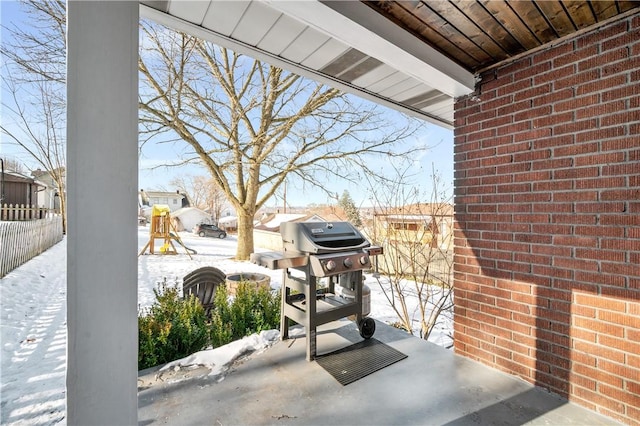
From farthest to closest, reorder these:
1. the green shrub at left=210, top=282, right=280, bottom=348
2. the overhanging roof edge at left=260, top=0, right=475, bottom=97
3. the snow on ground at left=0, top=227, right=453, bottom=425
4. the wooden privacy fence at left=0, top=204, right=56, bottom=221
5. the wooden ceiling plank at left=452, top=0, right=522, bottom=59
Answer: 1. the wooden privacy fence at left=0, top=204, right=56, bottom=221
2. the green shrub at left=210, top=282, right=280, bottom=348
3. the snow on ground at left=0, top=227, right=453, bottom=425
4. the wooden ceiling plank at left=452, top=0, right=522, bottom=59
5. the overhanging roof edge at left=260, top=0, right=475, bottom=97

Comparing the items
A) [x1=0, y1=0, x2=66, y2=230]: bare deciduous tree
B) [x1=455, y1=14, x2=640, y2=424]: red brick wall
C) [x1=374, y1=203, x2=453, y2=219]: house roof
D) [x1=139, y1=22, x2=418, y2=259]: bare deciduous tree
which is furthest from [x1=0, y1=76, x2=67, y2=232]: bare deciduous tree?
[x1=455, y1=14, x2=640, y2=424]: red brick wall

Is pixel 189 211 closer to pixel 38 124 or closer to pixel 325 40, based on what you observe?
pixel 38 124

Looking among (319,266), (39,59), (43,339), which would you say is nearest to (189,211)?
(39,59)

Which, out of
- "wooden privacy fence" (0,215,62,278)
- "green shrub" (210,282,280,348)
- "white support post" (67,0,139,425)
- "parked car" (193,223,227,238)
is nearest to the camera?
"white support post" (67,0,139,425)

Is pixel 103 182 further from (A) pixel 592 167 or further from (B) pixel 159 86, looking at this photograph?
(B) pixel 159 86

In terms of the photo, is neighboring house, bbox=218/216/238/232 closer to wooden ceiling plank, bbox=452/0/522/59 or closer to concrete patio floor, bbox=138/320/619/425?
concrete patio floor, bbox=138/320/619/425

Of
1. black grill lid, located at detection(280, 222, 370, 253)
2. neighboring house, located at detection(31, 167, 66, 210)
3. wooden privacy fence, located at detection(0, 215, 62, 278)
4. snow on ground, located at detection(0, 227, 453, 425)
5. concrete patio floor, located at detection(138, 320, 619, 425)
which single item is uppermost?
neighboring house, located at detection(31, 167, 66, 210)

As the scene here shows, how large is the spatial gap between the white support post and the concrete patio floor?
3.31 ft

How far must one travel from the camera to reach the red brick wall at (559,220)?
5.87 ft

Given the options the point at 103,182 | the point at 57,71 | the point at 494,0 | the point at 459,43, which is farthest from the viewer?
the point at 57,71

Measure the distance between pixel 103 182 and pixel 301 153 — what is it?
8138 mm

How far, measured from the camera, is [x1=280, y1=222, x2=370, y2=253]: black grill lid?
8.40 ft

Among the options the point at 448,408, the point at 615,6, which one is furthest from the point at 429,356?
the point at 615,6

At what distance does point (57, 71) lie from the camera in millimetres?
6383
